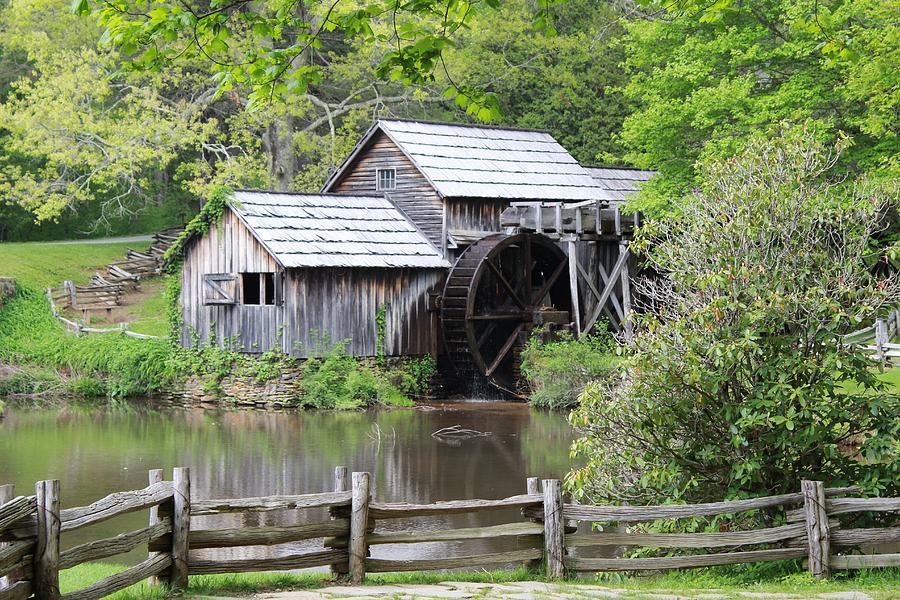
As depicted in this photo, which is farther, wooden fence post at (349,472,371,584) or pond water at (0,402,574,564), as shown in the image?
pond water at (0,402,574,564)

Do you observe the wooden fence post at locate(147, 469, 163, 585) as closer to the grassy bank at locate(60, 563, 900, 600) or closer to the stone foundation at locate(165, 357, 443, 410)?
the grassy bank at locate(60, 563, 900, 600)

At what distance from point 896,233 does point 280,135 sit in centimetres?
2041

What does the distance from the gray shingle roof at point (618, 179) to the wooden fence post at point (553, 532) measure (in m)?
23.6

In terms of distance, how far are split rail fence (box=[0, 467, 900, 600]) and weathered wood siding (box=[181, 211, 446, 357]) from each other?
17178 millimetres

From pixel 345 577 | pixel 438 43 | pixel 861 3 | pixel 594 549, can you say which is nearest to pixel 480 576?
pixel 345 577

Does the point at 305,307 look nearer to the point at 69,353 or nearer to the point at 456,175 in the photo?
the point at 456,175

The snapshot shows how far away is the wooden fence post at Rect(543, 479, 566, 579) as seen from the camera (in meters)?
10.2

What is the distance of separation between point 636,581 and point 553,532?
819 millimetres

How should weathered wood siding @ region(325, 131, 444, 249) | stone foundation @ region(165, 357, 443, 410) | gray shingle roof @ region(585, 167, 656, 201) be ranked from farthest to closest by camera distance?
gray shingle roof @ region(585, 167, 656, 201) → weathered wood siding @ region(325, 131, 444, 249) → stone foundation @ region(165, 357, 443, 410)

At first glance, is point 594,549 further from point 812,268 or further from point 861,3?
point 861,3

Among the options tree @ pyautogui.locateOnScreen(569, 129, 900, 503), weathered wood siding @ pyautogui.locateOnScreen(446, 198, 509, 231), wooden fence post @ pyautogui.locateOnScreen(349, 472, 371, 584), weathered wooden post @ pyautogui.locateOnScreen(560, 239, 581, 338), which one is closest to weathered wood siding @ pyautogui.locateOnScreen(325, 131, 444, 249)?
weathered wood siding @ pyautogui.locateOnScreen(446, 198, 509, 231)

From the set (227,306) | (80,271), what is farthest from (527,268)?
(80,271)

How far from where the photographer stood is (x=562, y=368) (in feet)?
88.3

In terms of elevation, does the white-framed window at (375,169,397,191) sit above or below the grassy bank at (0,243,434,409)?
above
